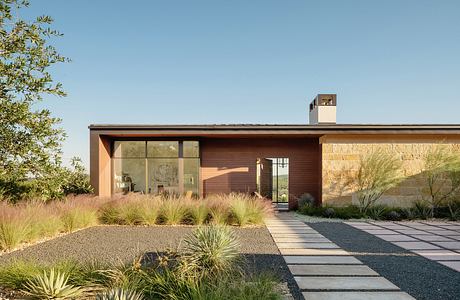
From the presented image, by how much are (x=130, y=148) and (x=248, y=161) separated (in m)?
5.04

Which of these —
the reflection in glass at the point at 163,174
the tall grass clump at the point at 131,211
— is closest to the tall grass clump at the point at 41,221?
the tall grass clump at the point at 131,211

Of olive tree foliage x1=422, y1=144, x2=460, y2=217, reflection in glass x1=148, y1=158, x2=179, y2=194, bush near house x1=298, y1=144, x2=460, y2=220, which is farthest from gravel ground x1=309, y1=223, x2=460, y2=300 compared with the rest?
reflection in glass x1=148, y1=158, x2=179, y2=194

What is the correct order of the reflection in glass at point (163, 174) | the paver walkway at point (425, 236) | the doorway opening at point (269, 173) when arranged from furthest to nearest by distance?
1. the doorway opening at point (269, 173)
2. the reflection in glass at point (163, 174)
3. the paver walkway at point (425, 236)

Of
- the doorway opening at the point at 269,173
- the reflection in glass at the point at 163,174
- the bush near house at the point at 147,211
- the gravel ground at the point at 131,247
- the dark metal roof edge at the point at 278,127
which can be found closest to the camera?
the gravel ground at the point at 131,247

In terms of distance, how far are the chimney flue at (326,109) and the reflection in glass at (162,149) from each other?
6.86 meters

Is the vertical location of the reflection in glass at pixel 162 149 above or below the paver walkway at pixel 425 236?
above

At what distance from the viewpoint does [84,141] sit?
12.5m

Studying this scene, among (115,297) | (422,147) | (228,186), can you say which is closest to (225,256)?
(115,297)

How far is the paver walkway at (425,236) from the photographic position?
587 centimetres

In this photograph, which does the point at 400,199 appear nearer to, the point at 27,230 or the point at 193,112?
the point at 193,112

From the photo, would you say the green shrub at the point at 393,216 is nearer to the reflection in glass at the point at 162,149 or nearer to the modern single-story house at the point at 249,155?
the modern single-story house at the point at 249,155

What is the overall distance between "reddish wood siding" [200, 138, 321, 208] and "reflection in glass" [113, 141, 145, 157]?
252 cm

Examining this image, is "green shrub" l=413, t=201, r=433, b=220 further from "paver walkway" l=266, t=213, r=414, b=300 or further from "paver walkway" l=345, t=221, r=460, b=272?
"paver walkway" l=266, t=213, r=414, b=300

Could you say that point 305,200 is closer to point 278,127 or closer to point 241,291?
point 278,127
